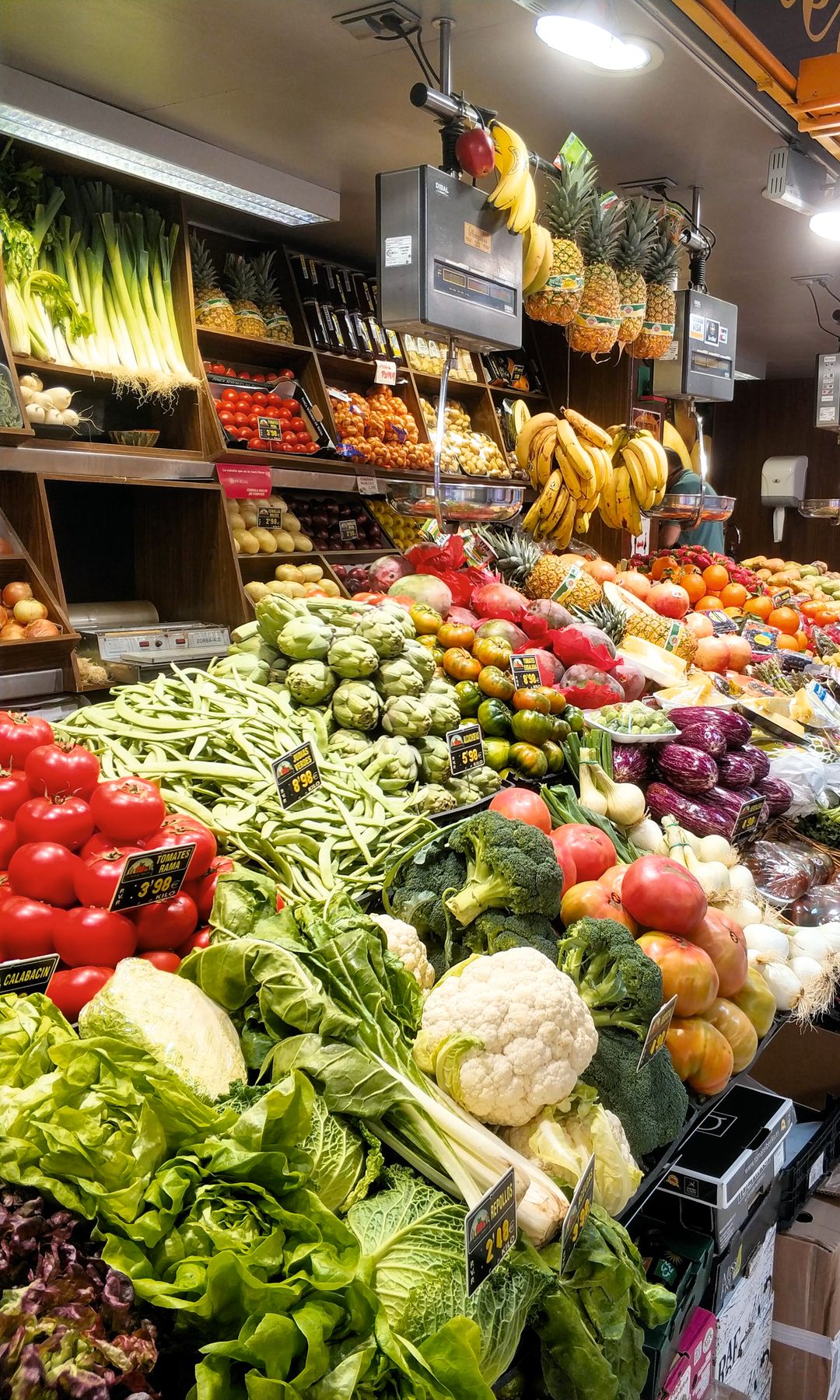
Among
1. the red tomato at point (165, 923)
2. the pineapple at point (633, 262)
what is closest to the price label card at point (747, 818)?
the red tomato at point (165, 923)

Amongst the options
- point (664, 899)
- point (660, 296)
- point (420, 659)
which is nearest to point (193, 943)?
point (664, 899)

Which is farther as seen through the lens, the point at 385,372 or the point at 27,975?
the point at 385,372

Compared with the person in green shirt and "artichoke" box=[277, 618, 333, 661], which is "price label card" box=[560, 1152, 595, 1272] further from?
the person in green shirt

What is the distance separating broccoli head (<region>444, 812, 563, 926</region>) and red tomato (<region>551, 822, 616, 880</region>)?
384 mm

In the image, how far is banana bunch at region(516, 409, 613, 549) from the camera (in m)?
4.64

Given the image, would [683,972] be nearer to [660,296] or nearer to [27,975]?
[27,975]

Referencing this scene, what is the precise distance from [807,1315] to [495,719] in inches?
65.0

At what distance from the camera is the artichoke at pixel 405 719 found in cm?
255

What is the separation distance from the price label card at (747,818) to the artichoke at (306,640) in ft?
4.23

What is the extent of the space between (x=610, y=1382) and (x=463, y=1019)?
480 mm

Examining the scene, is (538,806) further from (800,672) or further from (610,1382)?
(800,672)

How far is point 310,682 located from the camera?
2.57m

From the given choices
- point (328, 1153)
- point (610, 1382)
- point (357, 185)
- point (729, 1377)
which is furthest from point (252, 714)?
point (357, 185)

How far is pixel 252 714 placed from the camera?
7.89 feet
